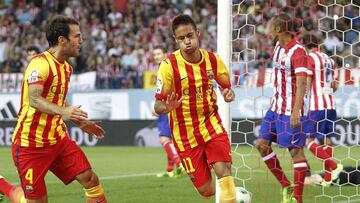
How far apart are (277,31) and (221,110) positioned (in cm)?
139

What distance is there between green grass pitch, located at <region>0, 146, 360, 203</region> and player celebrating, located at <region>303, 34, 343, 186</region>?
397 mm

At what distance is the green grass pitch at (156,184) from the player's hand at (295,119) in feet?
3.30

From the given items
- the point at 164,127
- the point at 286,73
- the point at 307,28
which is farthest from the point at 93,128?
the point at 307,28

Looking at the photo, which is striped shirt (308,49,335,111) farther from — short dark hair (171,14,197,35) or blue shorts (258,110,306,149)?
short dark hair (171,14,197,35)

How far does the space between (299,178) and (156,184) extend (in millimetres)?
2872

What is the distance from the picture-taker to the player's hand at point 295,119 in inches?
326

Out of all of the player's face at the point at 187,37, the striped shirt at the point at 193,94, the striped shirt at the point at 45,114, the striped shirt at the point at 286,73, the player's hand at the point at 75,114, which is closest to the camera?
the player's hand at the point at 75,114

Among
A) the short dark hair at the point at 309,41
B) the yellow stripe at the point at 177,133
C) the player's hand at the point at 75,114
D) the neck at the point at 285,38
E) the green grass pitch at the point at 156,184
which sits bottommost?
the green grass pitch at the point at 156,184

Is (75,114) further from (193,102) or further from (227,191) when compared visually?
(227,191)

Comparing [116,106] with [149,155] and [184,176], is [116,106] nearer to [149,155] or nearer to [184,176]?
[149,155]

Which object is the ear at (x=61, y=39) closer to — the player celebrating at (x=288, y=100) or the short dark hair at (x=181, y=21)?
the short dark hair at (x=181, y=21)

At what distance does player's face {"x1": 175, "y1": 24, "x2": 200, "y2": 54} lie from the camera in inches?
269

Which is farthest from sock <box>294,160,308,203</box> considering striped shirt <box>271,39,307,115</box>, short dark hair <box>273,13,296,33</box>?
short dark hair <box>273,13,296,33</box>

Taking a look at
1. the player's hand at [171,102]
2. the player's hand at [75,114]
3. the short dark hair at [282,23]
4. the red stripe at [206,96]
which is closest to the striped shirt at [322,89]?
the short dark hair at [282,23]
